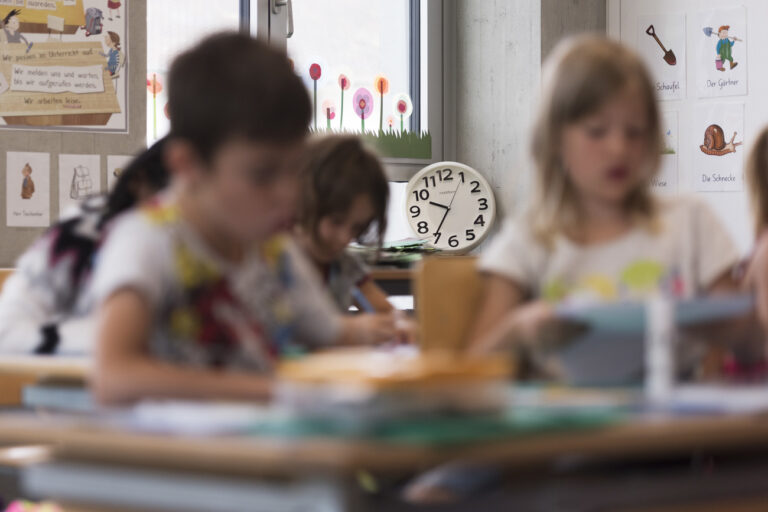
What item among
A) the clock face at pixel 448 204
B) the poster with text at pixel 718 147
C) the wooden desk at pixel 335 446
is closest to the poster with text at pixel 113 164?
the clock face at pixel 448 204

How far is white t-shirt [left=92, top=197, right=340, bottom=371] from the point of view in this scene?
111cm

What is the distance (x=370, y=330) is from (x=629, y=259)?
369 mm

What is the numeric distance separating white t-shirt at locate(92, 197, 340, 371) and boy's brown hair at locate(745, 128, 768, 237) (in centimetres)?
121

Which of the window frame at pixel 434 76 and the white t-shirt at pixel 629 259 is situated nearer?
the white t-shirt at pixel 629 259

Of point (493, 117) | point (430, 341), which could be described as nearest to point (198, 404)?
point (430, 341)

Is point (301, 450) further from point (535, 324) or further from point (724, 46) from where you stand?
point (724, 46)

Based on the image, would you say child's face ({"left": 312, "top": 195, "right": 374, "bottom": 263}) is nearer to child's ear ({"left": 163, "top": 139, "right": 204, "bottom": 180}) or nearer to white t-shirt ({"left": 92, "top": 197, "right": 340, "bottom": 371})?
white t-shirt ({"left": 92, "top": 197, "right": 340, "bottom": 371})

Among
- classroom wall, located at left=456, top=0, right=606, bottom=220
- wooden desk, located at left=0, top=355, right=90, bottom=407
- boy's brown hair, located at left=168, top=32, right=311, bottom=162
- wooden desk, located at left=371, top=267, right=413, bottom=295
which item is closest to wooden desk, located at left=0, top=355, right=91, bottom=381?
wooden desk, located at left=0, top=355, right=90, bottom=407

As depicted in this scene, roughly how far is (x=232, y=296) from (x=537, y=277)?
58 cm

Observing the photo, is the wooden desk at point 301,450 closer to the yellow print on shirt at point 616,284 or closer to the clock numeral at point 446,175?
the yellow print on shirt at point 616,284

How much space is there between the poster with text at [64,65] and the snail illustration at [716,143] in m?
2.31

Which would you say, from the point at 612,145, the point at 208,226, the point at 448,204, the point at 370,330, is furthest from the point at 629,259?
the point at 448,204

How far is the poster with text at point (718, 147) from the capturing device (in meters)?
4.71

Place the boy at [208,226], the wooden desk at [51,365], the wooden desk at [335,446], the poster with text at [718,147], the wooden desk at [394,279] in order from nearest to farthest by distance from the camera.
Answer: the wooden desk at [335,446]
the boy at [208,226]
the wooden desk at [51,365]
the wooden desk at [394,279]
the poster with text at [718,147]
